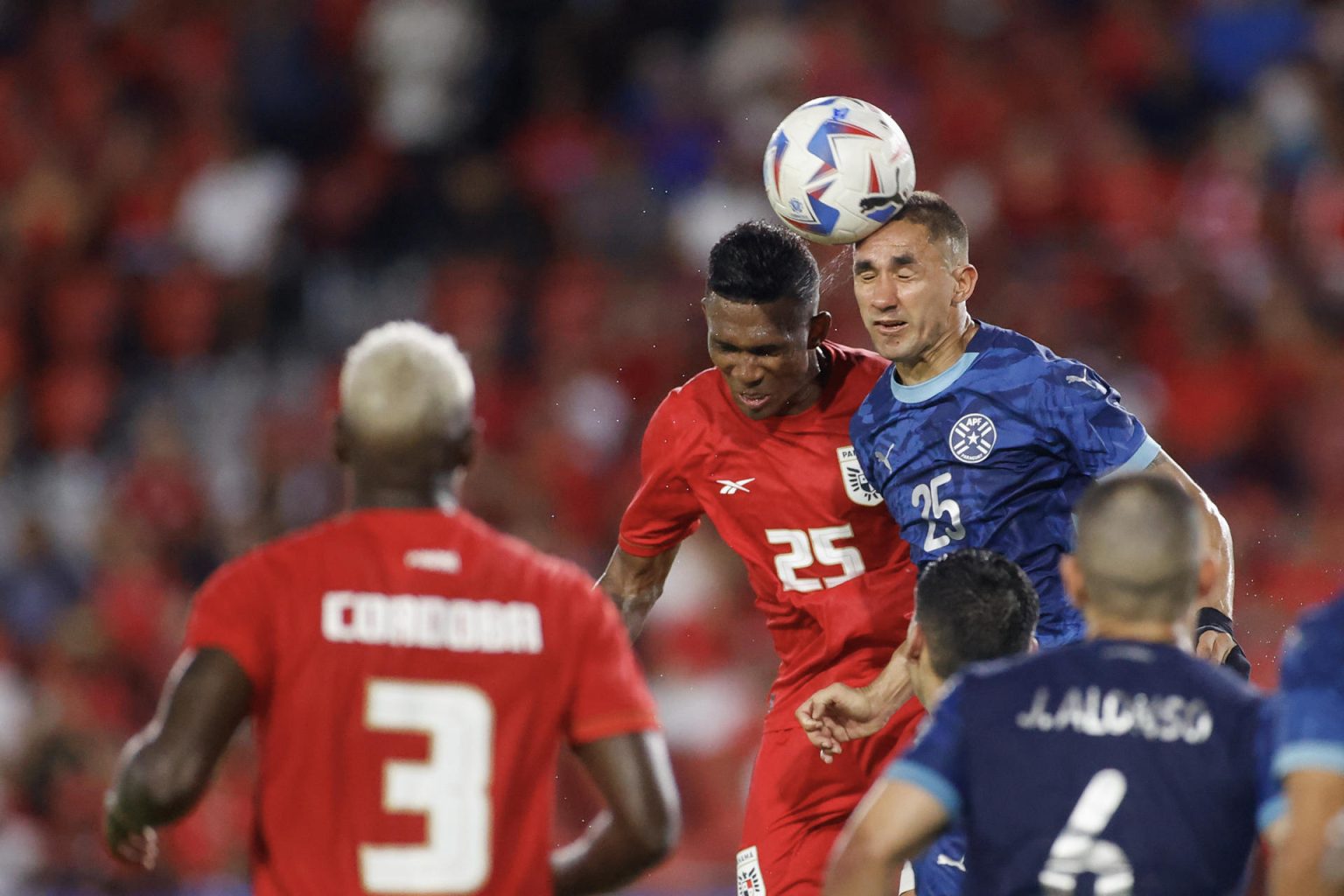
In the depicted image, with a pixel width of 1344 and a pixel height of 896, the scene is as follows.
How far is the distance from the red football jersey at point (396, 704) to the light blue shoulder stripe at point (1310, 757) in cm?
129

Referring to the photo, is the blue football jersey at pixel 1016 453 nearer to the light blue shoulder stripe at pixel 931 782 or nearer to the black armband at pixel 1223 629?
the black armband at pixel 1223 629

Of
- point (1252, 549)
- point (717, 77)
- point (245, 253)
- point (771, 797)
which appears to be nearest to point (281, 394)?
point (245, 253)

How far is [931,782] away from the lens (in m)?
3.68

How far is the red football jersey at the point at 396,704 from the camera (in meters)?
3.71

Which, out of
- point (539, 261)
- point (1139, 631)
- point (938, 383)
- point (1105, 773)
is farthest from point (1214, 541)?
point (539, 261)

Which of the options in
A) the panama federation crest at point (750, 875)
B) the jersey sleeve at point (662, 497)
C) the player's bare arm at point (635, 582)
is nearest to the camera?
the panama federation crest at point (750, 875)

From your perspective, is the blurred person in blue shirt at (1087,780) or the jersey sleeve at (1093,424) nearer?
the blurred person in blue shirt at (1087,780)

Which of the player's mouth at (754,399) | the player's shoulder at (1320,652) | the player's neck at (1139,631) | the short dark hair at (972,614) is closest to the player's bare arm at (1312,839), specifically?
the player's shoulder at (1320,652)

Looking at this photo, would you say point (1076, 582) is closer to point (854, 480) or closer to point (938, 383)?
point (938, 383)

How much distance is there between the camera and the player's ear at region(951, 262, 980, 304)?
19.3 ft

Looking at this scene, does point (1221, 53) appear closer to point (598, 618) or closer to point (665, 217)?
point (665, 217)

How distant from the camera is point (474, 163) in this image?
1384 cm

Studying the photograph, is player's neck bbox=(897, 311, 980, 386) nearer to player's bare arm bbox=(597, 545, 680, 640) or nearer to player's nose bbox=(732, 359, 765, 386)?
player's nose bbox=(732, 359, 765, 386)

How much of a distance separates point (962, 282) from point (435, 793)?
2858 mm
